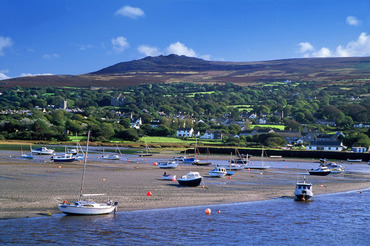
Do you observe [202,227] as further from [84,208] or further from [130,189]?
[130,189]

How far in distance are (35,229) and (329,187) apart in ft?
113

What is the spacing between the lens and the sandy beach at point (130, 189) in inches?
1312

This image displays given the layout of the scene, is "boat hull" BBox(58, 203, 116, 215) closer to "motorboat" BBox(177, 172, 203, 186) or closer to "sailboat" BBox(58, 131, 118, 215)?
"sailboat" BBox(58, 131, 118, 215)

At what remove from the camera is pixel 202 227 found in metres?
29.0

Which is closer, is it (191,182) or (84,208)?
(84,208)

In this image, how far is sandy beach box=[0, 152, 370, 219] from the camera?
33312 mm

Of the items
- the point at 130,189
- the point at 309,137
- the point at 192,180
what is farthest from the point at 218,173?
the point at 309,137

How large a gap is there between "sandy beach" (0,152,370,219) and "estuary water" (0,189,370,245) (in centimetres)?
221

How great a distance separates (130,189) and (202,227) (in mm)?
13544

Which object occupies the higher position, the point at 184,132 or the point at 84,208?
the point at 184,132

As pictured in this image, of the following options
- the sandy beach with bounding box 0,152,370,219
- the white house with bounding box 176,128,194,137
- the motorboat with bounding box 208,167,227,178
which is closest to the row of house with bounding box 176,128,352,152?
the white house with bounding box 176,128,194,137

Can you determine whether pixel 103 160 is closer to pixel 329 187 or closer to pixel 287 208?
pixel 329 187

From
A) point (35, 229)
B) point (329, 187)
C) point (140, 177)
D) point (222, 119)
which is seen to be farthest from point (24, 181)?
point (222, 119)

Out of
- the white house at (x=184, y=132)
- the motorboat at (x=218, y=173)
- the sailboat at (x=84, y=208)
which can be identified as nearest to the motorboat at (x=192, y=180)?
the motorboat at (x=218, y=173)
